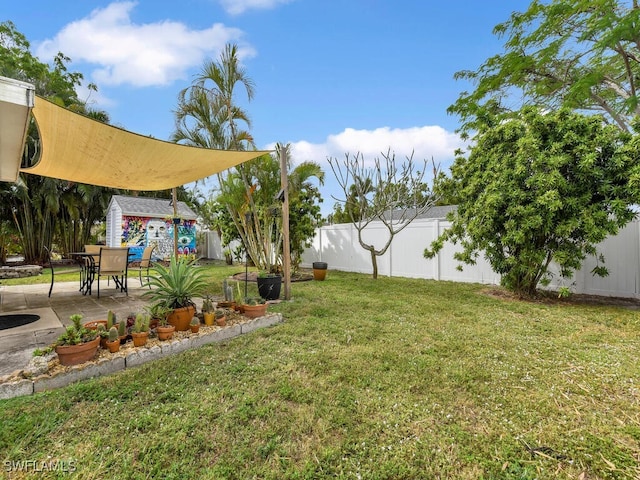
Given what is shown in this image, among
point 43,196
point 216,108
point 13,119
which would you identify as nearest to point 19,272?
point 43,196

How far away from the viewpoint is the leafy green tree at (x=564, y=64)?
Result: 6.65m

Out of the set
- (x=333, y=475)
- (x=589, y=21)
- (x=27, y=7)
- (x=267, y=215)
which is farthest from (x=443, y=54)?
(x=27, y=7)

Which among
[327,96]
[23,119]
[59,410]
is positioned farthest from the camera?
[327,96]

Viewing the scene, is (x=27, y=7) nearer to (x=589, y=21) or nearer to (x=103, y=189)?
(x=103, y=189)

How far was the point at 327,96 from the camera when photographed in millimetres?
8867

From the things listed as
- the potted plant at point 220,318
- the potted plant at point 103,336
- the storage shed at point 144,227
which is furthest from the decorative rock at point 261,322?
the storage shed at point 144,227

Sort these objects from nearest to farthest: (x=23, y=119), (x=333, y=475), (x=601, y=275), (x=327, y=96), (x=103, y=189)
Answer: (x=333, y=475) < (x=23, y=119) < (x=601, y=275) < (x=327, y=96) < (x=103, y=189)

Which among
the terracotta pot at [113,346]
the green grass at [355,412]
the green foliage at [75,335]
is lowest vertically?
the green grass at [355,412]

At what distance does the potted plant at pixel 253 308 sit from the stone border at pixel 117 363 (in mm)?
160

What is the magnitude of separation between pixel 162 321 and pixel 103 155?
110 inches

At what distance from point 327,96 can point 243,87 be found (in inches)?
111

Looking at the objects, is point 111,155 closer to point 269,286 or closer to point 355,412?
point 269,286

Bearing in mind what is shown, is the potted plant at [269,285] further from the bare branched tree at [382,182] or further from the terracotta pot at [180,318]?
the bare branched tree at [382,182]

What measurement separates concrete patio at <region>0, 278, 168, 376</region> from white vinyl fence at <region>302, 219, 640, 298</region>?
6.17 meters
